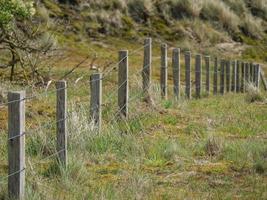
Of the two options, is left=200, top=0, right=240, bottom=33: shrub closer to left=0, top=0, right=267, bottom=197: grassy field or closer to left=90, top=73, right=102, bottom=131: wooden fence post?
left=0, top=0, right=267, bottom=197: grassy field

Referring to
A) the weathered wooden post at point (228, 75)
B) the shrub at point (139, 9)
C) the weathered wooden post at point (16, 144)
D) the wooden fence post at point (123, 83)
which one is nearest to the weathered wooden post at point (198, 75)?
the weathered wooden post at point (228, 75)

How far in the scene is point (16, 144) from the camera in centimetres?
618

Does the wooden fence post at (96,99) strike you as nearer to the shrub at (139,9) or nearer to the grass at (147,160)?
the grass at (147,160)

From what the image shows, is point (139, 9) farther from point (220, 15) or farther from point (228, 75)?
point (228, 75)

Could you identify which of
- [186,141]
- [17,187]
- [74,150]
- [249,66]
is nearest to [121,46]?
[249,66]

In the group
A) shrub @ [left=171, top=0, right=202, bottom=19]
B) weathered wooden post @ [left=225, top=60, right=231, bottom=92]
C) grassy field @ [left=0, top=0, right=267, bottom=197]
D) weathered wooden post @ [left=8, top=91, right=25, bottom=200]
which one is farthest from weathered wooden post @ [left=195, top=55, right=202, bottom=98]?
shrub @ [left=171, top=0, right=202, bottom=19]

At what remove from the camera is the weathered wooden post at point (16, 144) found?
20.0 ft

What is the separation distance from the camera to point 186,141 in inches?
392

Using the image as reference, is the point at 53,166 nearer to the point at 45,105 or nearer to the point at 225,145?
the point at 225,145

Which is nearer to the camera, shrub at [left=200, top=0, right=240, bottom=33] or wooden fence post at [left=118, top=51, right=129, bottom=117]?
wooden fence post at [left=118, top=51, right=129, bottom=117]

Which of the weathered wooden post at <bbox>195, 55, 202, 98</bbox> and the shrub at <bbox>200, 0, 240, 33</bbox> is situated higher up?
the shrub at <bbox>200, 0, 240, 33</bbox>

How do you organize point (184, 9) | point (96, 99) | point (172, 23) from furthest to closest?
point (184, 9)
point (172, 23)
point (96, 99)

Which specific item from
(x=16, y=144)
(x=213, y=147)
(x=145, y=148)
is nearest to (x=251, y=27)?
(x=213, y=147)

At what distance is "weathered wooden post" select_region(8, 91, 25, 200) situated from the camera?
6.11 m
